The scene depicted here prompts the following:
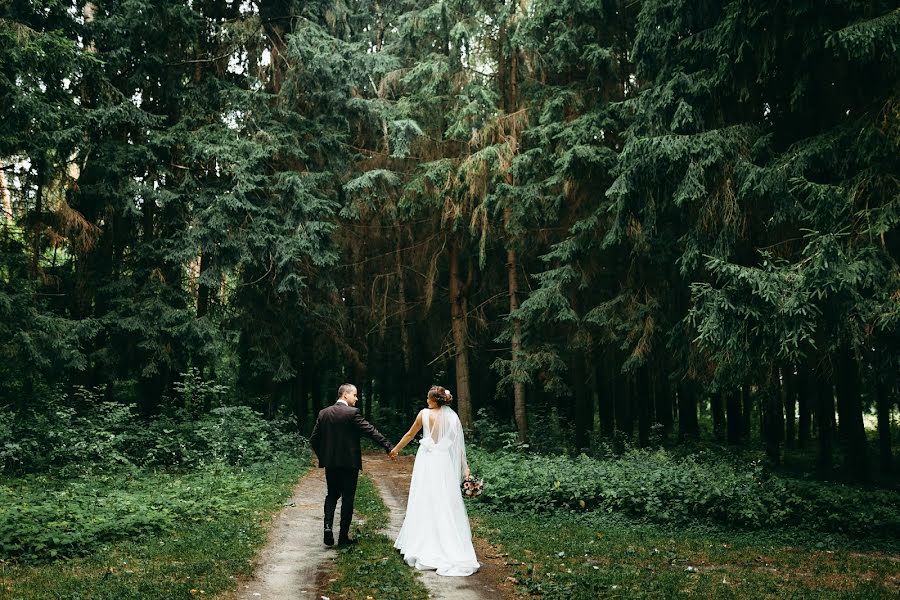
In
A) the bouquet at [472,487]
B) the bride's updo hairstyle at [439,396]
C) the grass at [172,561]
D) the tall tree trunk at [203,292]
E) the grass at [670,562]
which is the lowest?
the grass at [670,562]

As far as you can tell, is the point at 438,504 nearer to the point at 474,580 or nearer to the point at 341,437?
the point at 474,580

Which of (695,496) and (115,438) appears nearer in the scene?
(695,496)

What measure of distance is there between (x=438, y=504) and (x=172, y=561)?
2898 millimetres

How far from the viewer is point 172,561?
7.61 m

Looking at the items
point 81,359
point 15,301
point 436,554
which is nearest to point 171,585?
point 436,554

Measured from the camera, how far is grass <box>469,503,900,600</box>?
6809 millimetres

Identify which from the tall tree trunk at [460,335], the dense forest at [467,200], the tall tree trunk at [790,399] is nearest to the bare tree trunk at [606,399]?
the dense forest at [467,200]

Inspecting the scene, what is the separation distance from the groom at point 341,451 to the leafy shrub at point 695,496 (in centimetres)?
403

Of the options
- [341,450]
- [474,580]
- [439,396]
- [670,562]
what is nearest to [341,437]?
[341,450]

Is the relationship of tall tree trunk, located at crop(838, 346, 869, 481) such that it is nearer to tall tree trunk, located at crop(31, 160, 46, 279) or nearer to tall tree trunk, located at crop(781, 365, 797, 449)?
tall tree trunk, located at crop(781, 365, 797, 449)

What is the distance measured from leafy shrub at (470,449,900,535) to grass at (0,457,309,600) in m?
4.26

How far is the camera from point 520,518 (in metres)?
11.2

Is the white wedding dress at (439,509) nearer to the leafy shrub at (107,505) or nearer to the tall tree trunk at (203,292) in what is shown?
the leafy shrub at (107,505)

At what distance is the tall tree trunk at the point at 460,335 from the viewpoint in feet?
72.8
